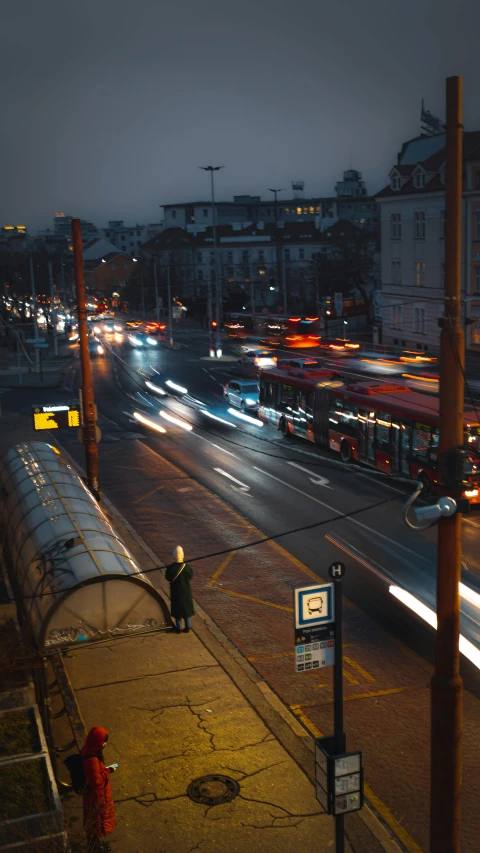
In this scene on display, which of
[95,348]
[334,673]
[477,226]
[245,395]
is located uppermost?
[477,226]

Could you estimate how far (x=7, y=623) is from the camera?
44.4ft

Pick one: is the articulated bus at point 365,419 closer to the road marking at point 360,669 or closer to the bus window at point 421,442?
the bus window at point 421,442

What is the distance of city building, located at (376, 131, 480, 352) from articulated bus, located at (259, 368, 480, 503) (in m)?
27.5

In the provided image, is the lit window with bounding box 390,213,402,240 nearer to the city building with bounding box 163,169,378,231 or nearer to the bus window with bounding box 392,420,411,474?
the bus window with bounding box 392,420,411,474

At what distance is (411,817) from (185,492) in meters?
16.8

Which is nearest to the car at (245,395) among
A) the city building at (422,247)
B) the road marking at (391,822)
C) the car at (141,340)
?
the city building at (422,247)

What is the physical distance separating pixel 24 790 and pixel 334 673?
401 centimetres

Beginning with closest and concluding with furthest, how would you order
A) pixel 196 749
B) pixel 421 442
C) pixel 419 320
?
1. pixel 196 749
2. pixel 421 442
3. pixel 419 320

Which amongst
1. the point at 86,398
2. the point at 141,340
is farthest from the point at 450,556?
the point at 141,340

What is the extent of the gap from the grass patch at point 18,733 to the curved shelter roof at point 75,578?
112 cm

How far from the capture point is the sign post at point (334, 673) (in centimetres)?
799

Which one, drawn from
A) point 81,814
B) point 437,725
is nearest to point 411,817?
point 437,725

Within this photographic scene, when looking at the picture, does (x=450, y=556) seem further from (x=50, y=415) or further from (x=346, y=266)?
(x=346, y=266)

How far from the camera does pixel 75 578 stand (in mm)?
12180
